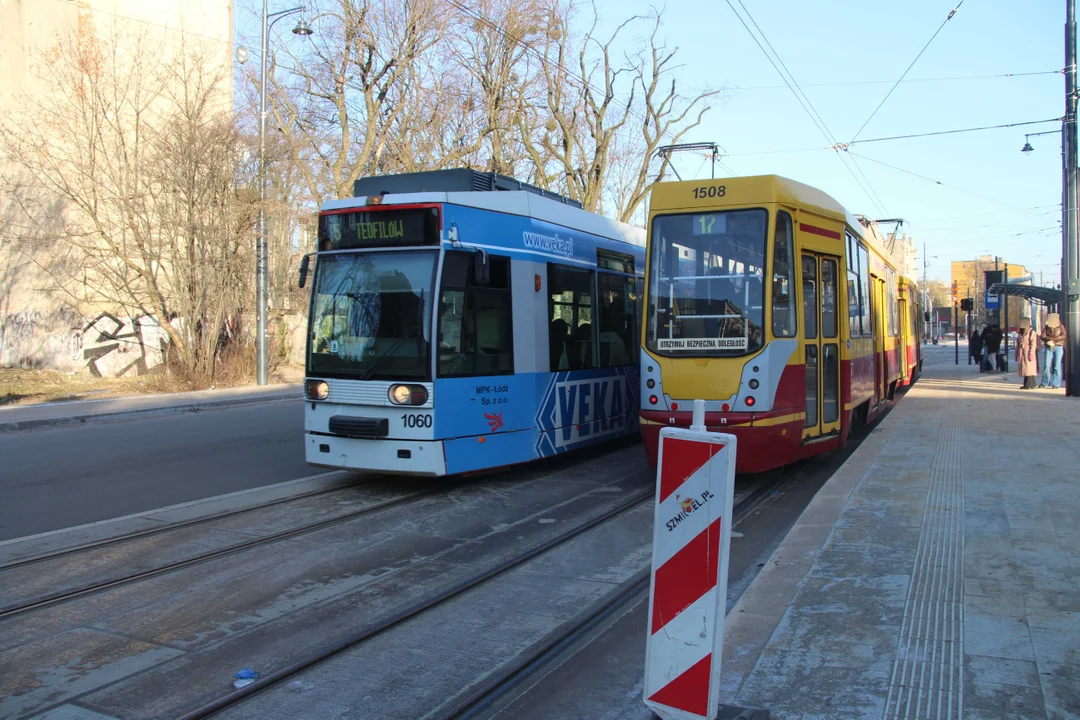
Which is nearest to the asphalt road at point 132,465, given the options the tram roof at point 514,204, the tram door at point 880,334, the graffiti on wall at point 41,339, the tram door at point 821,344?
the tram roof at point 514,204

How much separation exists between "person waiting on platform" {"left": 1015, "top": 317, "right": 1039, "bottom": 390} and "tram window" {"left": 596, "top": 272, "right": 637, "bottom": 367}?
13922 millimetres

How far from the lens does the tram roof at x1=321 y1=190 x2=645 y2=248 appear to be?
8805mm

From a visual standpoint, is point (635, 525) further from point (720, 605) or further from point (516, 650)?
point (720, 605)

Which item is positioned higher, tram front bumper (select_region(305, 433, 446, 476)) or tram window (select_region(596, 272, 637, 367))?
tram window (select_region(596, 272, 637, 367))

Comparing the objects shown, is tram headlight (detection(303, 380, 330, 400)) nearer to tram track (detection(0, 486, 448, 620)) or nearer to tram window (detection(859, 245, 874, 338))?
tram track (detection(0, 486, 448, 620))

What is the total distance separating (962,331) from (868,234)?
10220 cm

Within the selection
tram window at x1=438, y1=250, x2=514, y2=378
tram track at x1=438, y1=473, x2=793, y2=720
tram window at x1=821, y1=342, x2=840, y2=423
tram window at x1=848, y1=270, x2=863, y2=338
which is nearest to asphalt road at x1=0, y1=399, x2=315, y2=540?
tram window at x1=438, y1=250, x2=514, y2=378

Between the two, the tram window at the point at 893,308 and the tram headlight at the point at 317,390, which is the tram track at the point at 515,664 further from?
the tram window at the point at 893,308

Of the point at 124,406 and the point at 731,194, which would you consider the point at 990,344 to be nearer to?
the point at 731,194

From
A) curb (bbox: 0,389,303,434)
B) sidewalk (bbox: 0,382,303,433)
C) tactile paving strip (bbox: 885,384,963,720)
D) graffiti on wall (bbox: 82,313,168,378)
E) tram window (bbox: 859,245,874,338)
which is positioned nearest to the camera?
tactile paving strip (bbox: 885,384,963,720)

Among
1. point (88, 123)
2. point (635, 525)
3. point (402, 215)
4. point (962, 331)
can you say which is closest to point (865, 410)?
point (635, 525)

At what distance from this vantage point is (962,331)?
10375cm

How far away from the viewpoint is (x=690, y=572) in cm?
359

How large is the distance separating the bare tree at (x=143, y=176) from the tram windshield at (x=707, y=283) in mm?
16541
